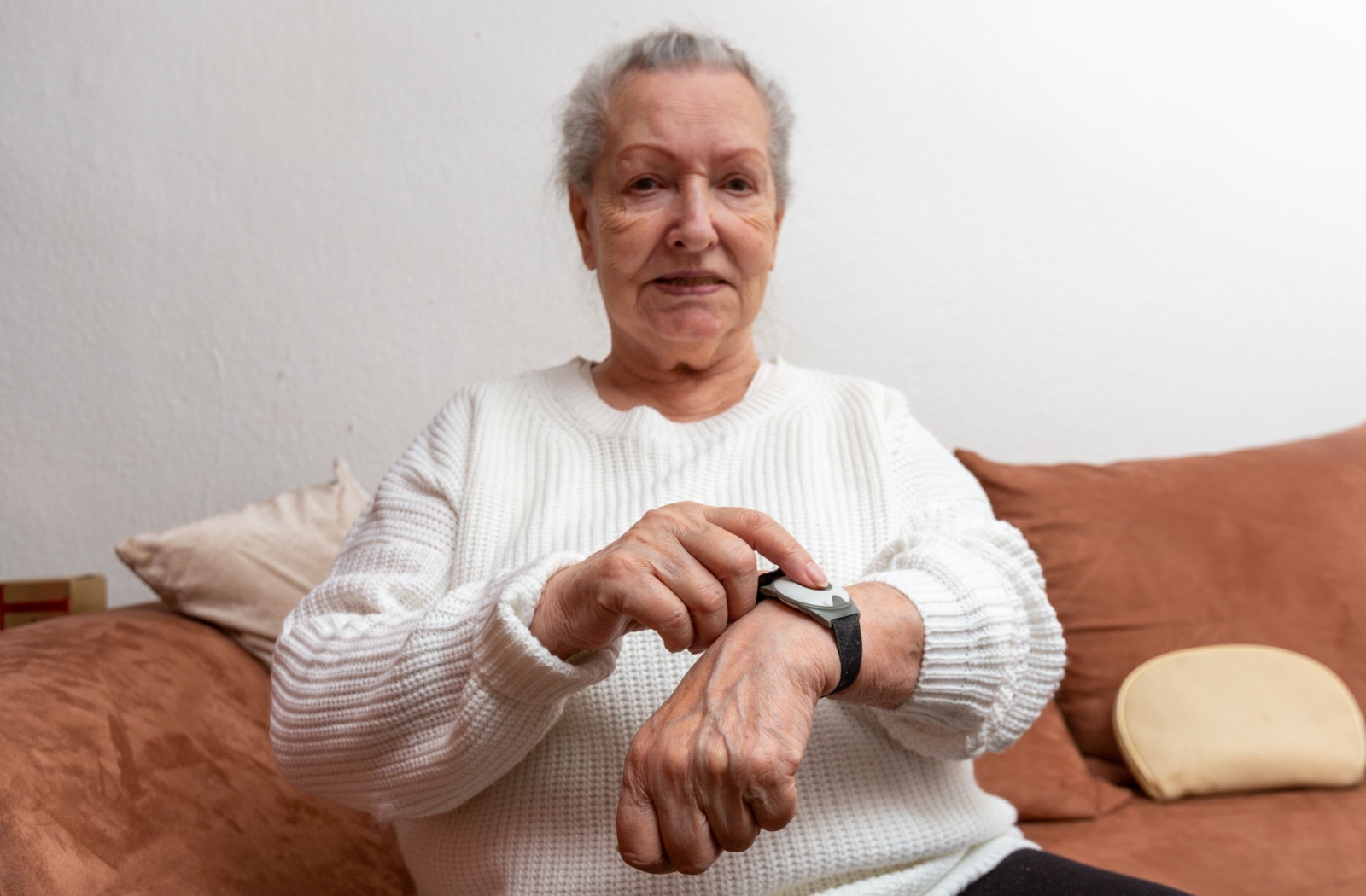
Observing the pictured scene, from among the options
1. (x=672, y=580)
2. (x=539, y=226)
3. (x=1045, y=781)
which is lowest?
(x=1045, y=781)

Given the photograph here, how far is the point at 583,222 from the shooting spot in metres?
1.42

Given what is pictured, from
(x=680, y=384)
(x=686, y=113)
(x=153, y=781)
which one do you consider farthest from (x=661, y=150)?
(x=153, y=781)

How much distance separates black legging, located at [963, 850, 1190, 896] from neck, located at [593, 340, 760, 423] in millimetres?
616

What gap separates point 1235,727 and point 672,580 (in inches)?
48.4

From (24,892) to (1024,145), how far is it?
2.07 metres

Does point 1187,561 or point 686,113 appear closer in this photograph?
point 686,113

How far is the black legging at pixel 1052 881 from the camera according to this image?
0.99m

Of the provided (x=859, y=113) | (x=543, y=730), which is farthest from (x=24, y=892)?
(x=859, y=113)

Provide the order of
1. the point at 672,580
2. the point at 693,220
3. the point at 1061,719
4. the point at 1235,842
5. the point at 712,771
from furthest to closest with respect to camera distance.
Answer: the point at 1061,719 < the point at 1235,842 < the point at 693,220 < the point at 672,580 < the point at 712,771

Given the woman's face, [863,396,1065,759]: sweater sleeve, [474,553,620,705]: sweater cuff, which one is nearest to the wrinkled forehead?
the woman's face

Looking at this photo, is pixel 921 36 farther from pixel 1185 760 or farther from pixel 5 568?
pixel 5 568

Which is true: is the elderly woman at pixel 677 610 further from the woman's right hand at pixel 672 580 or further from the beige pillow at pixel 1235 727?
the beige pillow at pixel 1235 727

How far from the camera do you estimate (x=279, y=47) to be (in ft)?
6.56

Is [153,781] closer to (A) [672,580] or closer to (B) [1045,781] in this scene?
(A) [672,580]
